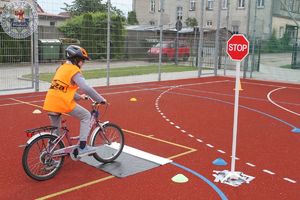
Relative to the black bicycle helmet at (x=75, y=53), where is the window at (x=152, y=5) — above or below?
above

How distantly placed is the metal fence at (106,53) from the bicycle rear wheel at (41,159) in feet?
24.0

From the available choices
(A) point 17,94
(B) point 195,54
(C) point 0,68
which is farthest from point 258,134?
(B) point 195,54

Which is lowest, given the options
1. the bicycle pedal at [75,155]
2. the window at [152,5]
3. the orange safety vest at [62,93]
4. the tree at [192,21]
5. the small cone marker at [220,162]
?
the small cone marker at [220,162]

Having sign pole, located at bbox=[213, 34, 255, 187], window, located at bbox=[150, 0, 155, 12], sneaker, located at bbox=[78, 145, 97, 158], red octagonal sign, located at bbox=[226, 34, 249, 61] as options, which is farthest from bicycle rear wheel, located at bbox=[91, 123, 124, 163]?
window, located at bbox=[150, 0, 155, 12]

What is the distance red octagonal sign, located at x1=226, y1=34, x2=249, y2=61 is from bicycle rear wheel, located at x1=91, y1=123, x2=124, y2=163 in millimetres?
2023

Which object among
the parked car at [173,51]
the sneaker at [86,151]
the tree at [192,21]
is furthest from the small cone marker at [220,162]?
the tree at [192,21]

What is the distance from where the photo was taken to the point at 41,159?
4918 mm

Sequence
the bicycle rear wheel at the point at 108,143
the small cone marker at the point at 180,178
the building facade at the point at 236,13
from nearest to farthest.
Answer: the small cone marker at the point at 180,178
the bicycle rear wheel at the point at 108,143
the building facade at the point at 236,13

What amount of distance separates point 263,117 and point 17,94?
723 centimetres

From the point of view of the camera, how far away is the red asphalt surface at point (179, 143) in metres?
4.75

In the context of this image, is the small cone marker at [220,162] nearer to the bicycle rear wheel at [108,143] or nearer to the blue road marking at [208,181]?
the blue road marking at [208,181]

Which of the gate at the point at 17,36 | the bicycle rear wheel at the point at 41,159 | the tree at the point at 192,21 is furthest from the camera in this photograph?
the tree at the point at 192,21

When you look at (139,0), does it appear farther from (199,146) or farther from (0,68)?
(199,146)

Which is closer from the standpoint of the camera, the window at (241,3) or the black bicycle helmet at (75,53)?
the black bicycle helmet at (75,53)
